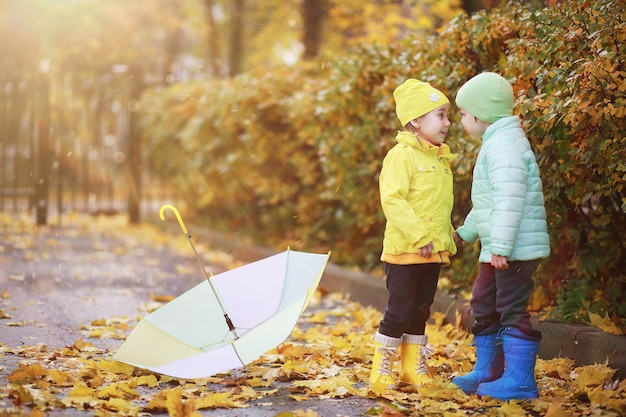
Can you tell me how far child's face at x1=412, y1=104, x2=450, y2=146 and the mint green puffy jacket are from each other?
12.2 inches

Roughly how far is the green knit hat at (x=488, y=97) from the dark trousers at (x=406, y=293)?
824 mm

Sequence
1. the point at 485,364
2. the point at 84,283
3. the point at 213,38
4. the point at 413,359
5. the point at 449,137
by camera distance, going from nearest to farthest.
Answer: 1. the point at 485,364
2. the point at 413,359
3. the point at 449,137
4. the point at 84,283
5. the point at 213,38

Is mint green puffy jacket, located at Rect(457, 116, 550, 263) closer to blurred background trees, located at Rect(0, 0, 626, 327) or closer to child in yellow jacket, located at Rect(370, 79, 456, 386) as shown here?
child in yellow jacket, located at Rect(370, 79, 456, 386)

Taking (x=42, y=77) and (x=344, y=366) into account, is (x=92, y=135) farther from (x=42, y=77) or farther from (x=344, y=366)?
(x=344, y=366)

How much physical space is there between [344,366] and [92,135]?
1191 cm

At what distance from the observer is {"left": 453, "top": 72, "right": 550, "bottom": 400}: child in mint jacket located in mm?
4046

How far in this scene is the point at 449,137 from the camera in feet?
19.9

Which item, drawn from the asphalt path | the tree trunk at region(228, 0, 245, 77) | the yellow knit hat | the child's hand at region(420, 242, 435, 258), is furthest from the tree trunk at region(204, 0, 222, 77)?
the child's hand at region(420, 242, 435, 258)

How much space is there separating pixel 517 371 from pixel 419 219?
864mm

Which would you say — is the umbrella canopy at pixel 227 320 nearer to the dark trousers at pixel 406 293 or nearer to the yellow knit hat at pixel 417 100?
the dark trousers at pixel 406 293

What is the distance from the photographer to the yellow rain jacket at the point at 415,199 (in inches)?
171

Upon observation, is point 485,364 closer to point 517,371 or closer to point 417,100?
point 517,371

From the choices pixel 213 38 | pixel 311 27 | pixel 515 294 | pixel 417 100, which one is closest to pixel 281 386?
pixel 515 294

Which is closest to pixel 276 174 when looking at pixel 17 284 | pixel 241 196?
pixel 241 196
